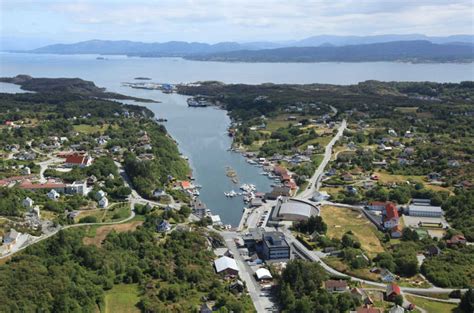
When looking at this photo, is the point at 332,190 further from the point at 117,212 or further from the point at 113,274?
the point at 113,274

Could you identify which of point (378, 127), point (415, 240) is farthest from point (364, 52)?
point (415, 240)

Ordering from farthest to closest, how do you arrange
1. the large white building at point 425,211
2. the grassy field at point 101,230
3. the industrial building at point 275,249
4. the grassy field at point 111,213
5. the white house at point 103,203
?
the white house at point 103,203 < the large white building at point 425,211 < the grassy field at point 111,213 < the grassy field at point 101,230 < the industrial building at point 275,249

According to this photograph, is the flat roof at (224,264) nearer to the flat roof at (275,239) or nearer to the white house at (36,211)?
the flat roof at (275,239)

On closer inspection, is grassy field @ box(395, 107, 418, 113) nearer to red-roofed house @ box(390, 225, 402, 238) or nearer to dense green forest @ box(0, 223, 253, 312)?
red-roofed house @ box(390, 225, 402, 238)

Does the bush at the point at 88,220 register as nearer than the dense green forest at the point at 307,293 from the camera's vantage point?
No

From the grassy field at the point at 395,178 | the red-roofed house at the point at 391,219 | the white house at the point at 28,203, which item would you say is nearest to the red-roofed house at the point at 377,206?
the red-roofed house at the point at 391,219

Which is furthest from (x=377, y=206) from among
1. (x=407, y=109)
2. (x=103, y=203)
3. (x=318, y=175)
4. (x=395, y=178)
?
(x=407, y=109)

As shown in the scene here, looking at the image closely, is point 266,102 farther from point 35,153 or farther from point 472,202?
point 472,202
